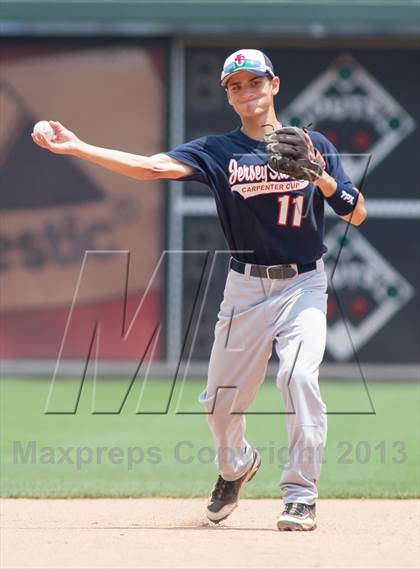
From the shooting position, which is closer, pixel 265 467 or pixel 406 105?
pixel 265 467

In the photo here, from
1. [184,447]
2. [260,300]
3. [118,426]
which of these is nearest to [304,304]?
[260,300]

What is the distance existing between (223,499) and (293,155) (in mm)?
1665

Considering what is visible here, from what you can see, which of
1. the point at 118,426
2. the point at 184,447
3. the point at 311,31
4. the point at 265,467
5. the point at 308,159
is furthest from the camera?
the point at 311,31

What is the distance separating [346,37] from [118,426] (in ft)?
17.2

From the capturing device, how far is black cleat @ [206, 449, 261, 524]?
6008mm

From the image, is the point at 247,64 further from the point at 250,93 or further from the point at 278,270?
the point at 278,270

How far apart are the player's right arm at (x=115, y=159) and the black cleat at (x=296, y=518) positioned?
5.17 ft

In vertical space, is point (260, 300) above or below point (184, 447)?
above

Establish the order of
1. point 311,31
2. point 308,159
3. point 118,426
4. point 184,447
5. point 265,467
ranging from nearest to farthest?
point 308,159 < point 265,467 < point 184,447 < point 118,426 < point 311,31

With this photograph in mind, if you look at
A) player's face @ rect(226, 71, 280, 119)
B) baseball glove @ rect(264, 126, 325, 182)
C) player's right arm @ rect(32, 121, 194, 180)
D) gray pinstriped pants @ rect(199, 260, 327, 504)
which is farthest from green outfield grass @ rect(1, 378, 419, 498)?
player's face @ rect(226, 71, 280, 119)

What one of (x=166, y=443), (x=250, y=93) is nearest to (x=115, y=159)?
(x=250, y=93)

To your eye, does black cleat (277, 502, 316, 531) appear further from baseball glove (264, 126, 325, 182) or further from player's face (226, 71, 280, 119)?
player's face (226, 71, 280, 119)

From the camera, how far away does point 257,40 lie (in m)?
12.8

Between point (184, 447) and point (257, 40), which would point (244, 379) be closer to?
point (184, 447)
